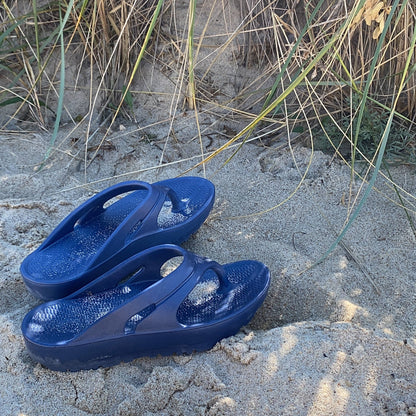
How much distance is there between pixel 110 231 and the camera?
1517 mm

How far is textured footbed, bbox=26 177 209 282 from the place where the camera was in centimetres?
136

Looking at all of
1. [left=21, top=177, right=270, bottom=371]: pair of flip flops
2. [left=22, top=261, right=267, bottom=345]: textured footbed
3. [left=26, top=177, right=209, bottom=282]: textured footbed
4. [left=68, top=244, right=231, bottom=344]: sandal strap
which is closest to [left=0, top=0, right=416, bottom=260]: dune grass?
[left=26, top=177, right=209, bottom=282]: textured footbed

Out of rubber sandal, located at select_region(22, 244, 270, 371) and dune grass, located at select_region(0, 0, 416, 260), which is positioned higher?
dune grass, located at select_region(0, 0, 416, 260)

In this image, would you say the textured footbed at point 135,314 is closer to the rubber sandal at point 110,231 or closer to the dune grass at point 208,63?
the rubber sandal at point 110,231

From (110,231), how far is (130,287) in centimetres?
23

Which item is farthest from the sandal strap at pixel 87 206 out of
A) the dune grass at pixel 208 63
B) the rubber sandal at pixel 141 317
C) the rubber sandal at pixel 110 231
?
the dune grass at pixel 208 63

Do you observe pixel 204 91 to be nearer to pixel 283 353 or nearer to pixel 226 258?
pixel 226 258

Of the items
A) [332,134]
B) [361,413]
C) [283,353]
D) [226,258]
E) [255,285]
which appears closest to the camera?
[361,413]

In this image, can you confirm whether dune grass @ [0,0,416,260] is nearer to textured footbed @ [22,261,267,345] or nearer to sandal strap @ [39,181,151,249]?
sandal strap @ [39,181,151,249]

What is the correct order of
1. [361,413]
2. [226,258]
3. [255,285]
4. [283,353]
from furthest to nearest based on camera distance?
[226,258], [255,285], [283,353], [361,413]

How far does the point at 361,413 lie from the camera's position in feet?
3.38

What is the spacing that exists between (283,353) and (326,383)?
0.35 ft

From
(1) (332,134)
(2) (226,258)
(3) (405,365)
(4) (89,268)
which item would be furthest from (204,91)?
(3) (405,365)

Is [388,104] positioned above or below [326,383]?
above
